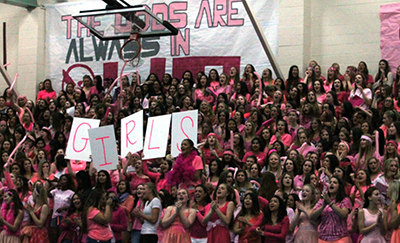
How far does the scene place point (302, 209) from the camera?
31.7 ft

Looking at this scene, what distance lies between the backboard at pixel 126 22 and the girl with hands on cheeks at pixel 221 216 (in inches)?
120

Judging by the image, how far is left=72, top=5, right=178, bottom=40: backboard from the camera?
12.0m

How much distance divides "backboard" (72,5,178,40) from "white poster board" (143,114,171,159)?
127cm

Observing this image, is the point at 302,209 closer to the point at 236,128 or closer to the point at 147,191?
the point at 147,191

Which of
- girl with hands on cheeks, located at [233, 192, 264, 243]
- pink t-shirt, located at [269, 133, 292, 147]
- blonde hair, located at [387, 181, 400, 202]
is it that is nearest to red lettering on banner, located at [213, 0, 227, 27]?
pink t-shirt, located at [269, 133, 292, 147]

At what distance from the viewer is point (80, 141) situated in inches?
486

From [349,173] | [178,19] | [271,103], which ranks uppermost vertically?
[178,19]

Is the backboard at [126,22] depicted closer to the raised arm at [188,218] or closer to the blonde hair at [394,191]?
the raised arm at [188,218]

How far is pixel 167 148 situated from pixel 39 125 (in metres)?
3.03

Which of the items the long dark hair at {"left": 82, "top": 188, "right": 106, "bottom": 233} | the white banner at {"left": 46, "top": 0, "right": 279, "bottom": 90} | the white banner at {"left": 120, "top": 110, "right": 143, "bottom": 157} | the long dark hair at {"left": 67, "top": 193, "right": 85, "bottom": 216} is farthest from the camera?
the white banner at {"left": 46, "top": 0, "right": 279, "bottom": 90}

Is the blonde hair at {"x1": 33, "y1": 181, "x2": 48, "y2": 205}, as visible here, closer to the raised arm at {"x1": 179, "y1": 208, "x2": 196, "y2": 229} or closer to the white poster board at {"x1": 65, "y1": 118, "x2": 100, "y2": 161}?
the white poster board at {"x1": 65, "y1": 118, "x2": 100, "y2": 161}

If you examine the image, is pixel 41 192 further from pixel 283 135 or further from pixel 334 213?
pixel 334 213

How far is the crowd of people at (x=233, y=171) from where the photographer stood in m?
9.80

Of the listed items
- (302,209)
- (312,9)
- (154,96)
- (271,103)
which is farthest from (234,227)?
(312,9)
